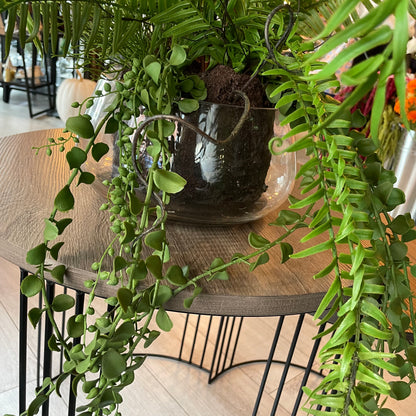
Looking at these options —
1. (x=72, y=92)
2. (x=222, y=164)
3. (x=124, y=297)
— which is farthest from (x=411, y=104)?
(x=72, y=92)

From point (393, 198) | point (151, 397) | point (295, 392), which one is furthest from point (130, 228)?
point (295, 392)

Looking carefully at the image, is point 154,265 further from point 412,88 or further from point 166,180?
point 412,88

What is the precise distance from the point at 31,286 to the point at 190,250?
6.8 inches

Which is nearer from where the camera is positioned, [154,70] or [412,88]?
[154,70]

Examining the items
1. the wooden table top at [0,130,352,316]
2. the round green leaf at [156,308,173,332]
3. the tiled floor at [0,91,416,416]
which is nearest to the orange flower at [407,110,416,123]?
the tiled floor at [0,91,416,416]

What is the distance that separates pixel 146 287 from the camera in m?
0.42

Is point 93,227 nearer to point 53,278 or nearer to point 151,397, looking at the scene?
point 53,278

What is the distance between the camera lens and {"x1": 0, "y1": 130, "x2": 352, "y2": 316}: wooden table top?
432 millimetres

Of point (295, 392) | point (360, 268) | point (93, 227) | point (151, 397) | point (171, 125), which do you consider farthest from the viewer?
point (295, 392)

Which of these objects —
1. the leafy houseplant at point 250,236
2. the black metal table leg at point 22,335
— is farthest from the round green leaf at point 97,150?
the black metal table leg at point 22,335

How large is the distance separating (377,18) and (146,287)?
33 cm

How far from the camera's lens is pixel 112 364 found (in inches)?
13.5

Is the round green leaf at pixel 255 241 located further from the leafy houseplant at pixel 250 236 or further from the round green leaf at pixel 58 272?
the round green leaf at pixel 58 272

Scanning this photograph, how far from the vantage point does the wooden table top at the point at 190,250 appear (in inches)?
17.0
